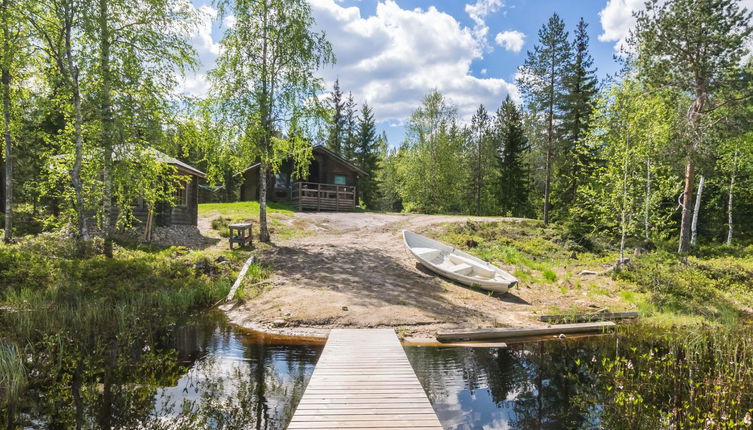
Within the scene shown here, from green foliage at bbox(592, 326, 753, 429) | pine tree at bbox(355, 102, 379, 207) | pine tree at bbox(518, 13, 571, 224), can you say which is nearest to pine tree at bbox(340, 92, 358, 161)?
pine tree at bbox(355, 102, 379, 207)

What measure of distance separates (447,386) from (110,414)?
16.5 ft

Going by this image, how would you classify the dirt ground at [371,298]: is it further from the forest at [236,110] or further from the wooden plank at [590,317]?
the forest at [236,110]

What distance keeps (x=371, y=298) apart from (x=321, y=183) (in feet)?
73.9

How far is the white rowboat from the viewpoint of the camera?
44.7 ft

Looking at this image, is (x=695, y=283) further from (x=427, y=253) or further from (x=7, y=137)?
(x=7, y=137)

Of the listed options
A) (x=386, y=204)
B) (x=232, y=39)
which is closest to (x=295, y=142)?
(x=232, y=39)

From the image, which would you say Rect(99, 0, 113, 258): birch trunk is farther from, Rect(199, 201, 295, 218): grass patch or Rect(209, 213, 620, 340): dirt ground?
Rect(199, 201, 295, 218): grass patch

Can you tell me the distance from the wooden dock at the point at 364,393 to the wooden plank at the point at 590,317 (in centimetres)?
529

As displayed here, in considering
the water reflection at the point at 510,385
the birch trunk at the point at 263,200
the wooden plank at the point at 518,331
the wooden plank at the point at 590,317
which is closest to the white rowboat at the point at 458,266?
the wooden plank at the point at 590,317

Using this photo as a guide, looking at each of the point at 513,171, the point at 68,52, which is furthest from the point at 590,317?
the point at 513,171

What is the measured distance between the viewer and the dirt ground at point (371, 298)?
10.5 meters

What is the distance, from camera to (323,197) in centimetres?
3183

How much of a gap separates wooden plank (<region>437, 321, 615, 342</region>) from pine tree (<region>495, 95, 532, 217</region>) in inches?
1234

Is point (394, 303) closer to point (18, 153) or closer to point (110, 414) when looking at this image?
point (110, 414)
